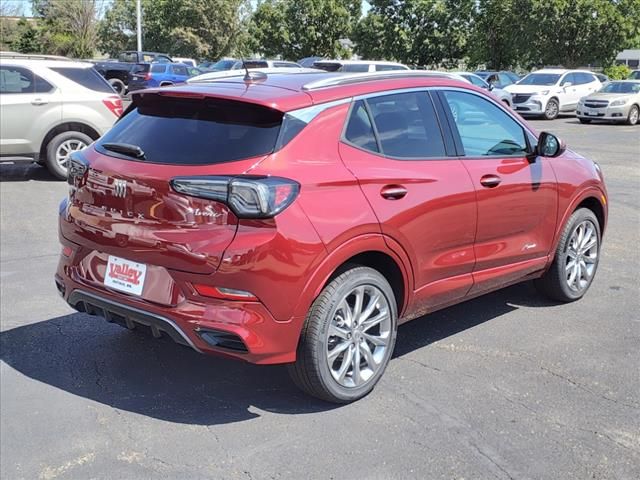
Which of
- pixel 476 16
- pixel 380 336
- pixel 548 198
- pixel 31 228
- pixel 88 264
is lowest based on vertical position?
pixel 31 228

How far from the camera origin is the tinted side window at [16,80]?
10.5m

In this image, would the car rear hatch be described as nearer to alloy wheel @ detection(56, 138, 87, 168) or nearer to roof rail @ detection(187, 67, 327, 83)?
roof rail @ detection(187, 67, 327, 83)

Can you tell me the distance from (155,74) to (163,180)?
27509 millimetres

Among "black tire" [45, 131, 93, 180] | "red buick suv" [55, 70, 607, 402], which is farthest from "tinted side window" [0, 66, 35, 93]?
"red buick suv" [55, 70, 607, 402]

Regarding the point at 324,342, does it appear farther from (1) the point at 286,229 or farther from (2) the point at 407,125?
(2) the point at 407,125

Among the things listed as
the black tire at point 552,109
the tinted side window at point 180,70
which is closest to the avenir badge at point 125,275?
the black tire at point 552,109

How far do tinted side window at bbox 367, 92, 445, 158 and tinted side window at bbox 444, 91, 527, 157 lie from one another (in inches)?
9.2

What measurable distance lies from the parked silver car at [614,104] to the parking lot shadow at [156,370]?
63.5 ft

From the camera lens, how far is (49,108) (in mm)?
10602

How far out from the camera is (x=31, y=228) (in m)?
8.10

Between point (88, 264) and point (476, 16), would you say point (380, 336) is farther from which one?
point (476, 16)

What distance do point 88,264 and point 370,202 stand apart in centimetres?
158

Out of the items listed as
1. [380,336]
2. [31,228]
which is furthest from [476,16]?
[380,336]

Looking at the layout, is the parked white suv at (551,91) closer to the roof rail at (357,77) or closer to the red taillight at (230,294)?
the roof rail at (357,77)
